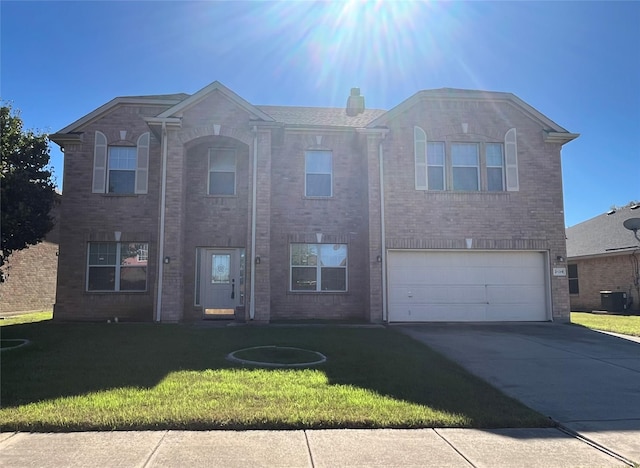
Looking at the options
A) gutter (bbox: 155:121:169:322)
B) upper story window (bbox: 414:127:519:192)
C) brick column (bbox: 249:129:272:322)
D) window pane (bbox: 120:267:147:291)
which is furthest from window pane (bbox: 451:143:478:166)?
window pane (bbox: 120:267:147:291)

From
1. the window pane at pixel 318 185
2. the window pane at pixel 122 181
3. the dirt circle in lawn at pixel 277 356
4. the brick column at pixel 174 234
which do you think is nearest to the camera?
the dirt circle in lawn at pixel 277 356

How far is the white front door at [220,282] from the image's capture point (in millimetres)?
14742

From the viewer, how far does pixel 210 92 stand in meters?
14.3

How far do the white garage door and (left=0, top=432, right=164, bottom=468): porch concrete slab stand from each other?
420 inches

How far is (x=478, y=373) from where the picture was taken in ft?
25.8

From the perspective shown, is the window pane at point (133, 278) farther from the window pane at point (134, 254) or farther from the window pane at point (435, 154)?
the window pane at point (435, 154)

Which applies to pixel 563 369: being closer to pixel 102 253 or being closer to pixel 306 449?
pixel 306 449

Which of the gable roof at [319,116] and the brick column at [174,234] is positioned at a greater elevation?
the gable roof at [319,116]

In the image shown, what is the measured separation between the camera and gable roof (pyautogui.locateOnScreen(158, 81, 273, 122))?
14141mm

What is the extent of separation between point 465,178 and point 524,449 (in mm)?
11709

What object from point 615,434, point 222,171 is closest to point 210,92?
point 222,171

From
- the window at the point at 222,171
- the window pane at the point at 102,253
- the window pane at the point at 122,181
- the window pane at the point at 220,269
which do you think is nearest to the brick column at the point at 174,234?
the window pane at the point at 220,269

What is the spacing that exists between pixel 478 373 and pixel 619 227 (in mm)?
19656

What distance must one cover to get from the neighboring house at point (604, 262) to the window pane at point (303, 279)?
1426cm
